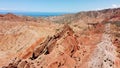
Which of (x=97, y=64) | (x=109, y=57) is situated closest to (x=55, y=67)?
(x=97, y=64)

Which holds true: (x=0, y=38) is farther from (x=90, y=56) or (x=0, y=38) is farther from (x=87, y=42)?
(x=90, y=56)

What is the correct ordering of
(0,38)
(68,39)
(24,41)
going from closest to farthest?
(68,39)
(24,41)
(0,38)

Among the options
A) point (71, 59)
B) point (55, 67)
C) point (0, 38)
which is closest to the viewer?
point (55, 67)

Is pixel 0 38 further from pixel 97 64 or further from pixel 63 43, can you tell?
pixel 97 64

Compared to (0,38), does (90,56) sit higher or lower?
higher

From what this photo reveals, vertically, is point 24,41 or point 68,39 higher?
point 68,39

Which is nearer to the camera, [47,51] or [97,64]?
[97,64]

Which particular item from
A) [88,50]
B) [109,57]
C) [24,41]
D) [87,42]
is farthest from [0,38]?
[109,57]

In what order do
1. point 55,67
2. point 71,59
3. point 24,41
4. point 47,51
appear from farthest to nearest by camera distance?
point 24,41 → point 47,51 → point 71,59 → point 55,67

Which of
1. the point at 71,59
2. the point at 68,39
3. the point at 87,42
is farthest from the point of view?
the point at 87,42
